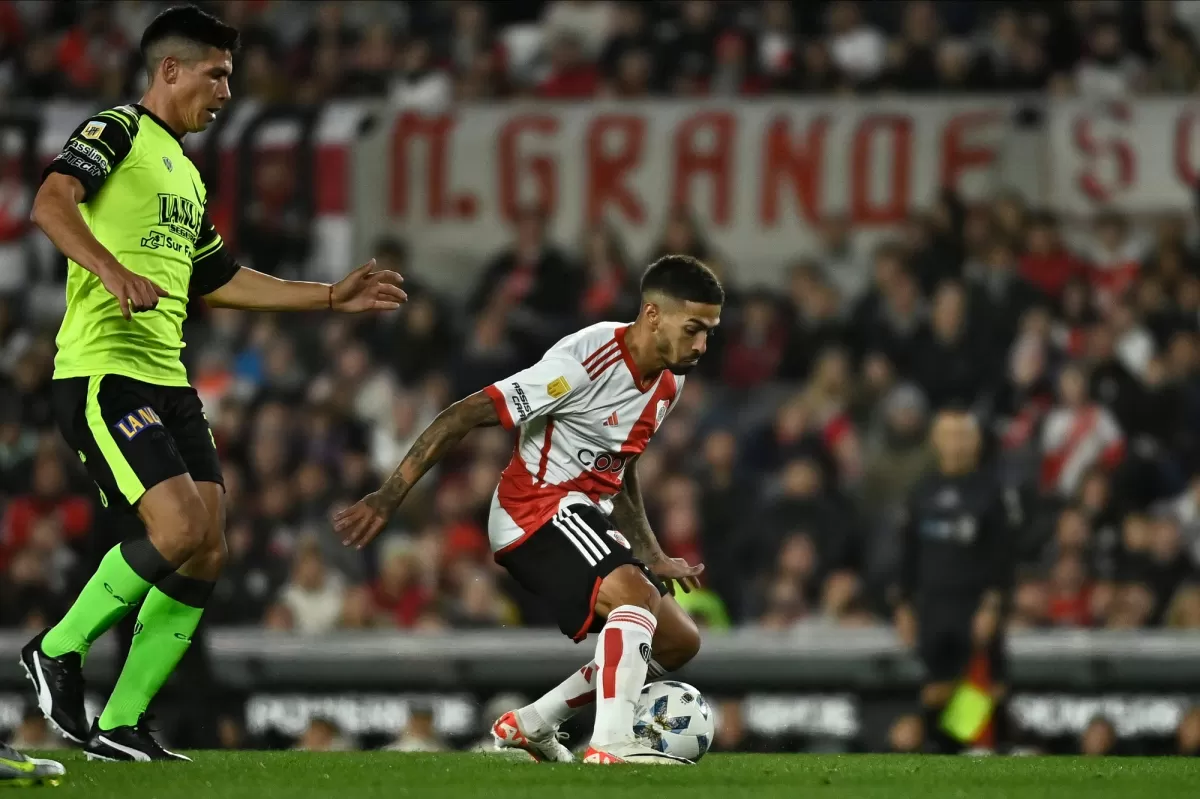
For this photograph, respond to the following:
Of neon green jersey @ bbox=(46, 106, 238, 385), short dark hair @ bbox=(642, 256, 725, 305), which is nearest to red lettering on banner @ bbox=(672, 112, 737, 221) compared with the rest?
short dark hair @ bbox=(642, 256, 725, 305)

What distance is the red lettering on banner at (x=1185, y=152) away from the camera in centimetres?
1281

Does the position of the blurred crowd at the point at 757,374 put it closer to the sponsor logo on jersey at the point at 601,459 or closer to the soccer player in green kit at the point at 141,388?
the soccer player in green kit at the point at 141,388

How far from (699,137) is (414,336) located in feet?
8.06

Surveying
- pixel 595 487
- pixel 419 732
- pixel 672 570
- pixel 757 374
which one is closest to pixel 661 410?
pixel 595 487

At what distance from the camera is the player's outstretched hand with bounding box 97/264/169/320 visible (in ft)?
17.7

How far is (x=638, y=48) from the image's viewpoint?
46.7 feet

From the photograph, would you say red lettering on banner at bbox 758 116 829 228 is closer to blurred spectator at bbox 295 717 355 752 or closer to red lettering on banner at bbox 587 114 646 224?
red lettering on banner at bbox 587 114 646 224

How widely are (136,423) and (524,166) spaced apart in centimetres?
820

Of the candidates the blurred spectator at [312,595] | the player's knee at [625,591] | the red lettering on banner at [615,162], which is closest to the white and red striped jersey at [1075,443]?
the red lettering on banner at [615,162]

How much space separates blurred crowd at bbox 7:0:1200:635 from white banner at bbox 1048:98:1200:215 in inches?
8.9

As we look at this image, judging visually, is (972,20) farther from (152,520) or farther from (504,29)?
(152,520)

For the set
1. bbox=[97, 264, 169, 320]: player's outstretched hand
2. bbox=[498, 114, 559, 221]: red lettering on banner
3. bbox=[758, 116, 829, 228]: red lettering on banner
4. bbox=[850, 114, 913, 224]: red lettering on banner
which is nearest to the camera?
bbox=[97, 264, 169, 320]: player's outstretched hand

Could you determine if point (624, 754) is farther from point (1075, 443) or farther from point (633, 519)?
point (1075, 443)

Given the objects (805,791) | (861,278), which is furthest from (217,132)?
(805,791)
